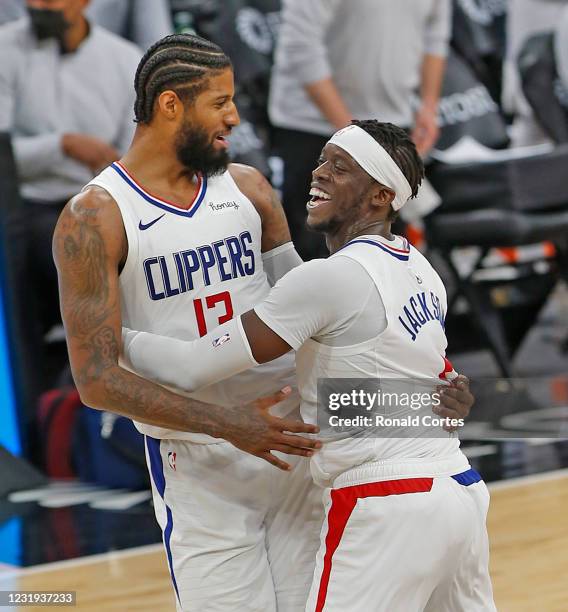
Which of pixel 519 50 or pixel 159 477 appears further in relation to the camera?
pixel 519 50

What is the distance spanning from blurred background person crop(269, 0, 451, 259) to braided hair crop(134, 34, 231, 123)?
444 cm

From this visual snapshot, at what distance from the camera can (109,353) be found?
2693 mm

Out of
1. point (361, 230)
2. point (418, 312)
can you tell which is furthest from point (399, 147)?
point (418, 312)

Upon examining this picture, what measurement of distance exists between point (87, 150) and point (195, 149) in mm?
4087

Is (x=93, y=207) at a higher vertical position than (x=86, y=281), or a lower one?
higher

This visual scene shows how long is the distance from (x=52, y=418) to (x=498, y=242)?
336 cm

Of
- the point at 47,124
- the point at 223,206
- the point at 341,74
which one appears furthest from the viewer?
the point at 341,74

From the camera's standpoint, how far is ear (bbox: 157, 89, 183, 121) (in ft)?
9.34

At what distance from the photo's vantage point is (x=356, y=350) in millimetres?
2588

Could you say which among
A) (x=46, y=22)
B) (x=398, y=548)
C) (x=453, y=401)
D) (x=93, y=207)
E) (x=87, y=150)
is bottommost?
(x=87, y=150)

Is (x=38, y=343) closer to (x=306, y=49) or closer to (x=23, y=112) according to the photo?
(x=23, y=112)

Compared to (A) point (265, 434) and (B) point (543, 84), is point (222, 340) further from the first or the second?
(B) point (543, 84)

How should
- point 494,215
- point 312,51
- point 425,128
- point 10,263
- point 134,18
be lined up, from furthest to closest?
1. point 494,215
2. point 425,128
3. point 312,51
4. point 134,18
5. point 10,263

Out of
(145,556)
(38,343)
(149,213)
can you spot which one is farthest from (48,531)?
(149,213)
